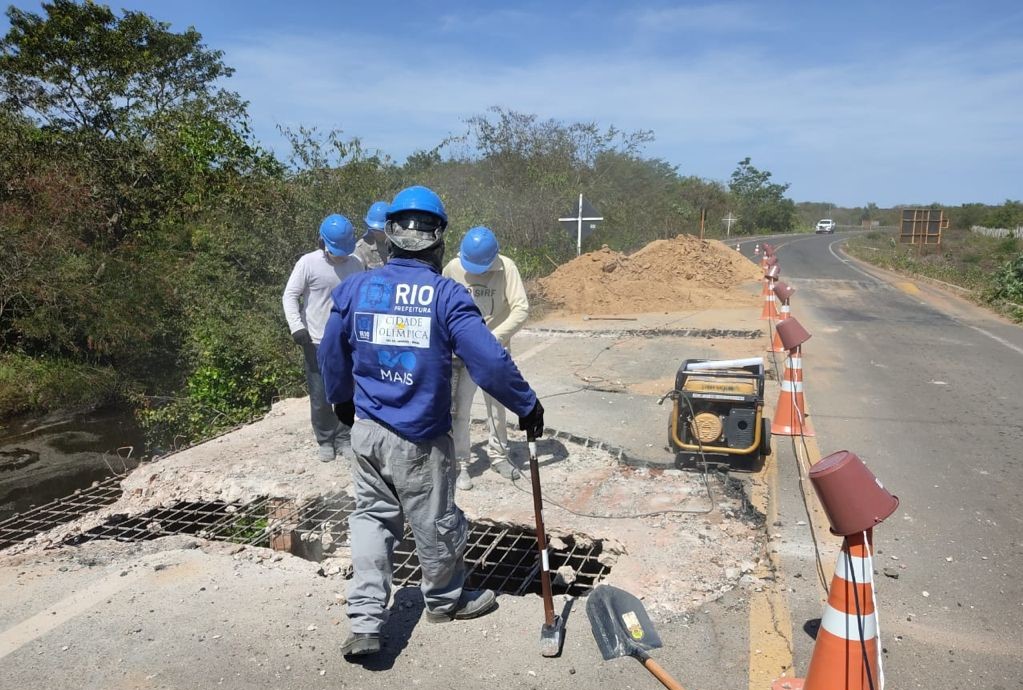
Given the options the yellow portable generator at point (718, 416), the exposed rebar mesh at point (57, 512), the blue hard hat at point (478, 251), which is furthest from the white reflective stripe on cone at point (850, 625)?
the exposed rebar mesh at point (57, 512)

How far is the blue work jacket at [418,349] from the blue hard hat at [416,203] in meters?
0.23

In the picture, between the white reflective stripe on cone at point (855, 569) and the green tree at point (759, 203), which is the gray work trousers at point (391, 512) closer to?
the white reflective stripe on cone at point (855, 569)

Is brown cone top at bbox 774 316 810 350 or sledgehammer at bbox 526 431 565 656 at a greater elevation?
brown cone top at bbox 774 316 810 350

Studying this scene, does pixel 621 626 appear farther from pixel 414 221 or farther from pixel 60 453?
pixel 60 453

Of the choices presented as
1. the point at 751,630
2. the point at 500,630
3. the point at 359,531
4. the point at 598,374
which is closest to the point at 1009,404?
the point at 598,374

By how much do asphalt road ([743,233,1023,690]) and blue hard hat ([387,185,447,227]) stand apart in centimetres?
255

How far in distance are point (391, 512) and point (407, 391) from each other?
0.60m

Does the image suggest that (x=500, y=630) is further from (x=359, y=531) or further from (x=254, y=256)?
(x=254, y=256)

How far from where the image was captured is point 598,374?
9.45 metres

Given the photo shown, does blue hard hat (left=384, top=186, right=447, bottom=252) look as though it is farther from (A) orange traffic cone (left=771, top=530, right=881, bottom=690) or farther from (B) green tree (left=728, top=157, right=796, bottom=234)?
(B) green tree (left=728, top=157, right=796, bottom=234)

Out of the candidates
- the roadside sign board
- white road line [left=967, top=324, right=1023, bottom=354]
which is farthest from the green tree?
white road line [left=967, top=324, right=1023, bottom=354]

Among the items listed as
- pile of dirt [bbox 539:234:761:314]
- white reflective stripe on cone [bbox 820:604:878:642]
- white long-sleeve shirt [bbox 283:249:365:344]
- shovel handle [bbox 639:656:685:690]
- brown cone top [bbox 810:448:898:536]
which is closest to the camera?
brown cone top [bbox 810:448:898:536]

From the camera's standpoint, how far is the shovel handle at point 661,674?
3000mm

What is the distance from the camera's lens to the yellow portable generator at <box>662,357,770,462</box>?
17.8 ft
